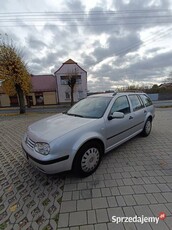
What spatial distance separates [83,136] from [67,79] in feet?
78.5

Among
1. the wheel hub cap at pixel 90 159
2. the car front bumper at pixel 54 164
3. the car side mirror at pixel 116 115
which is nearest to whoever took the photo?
the car front bumper at pixel 54 164

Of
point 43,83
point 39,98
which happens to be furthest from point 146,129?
point 43,83

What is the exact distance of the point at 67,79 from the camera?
25031 mm

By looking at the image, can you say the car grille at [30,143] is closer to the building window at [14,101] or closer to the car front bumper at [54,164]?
the car front bumper at [54,164]

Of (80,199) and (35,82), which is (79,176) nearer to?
(80,199)

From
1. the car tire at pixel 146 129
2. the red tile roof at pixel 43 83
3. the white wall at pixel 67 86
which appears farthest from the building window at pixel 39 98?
the car tire at pixel 146 129

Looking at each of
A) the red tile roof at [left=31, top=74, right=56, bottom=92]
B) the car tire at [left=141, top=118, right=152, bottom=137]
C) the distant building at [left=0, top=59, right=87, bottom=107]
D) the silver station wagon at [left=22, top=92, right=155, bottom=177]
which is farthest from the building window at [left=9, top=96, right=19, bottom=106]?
the car tire at [left=141, top=118, right=152, bottom=137]

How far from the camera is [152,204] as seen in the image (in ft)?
→ 6.64

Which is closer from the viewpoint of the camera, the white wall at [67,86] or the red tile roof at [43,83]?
the white wall at [67,86]

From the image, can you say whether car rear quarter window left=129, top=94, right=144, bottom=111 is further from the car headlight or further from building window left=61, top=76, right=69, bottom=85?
building window left=61, top=76, right=69, bottom=85

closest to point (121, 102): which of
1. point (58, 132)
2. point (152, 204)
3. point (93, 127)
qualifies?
point (93, 127)

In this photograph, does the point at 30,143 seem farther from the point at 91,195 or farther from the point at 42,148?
the point at 91,195

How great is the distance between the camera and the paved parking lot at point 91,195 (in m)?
1.82

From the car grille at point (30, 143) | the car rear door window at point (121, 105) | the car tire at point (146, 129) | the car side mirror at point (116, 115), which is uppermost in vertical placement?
the car rear door window at point (121, 105)
